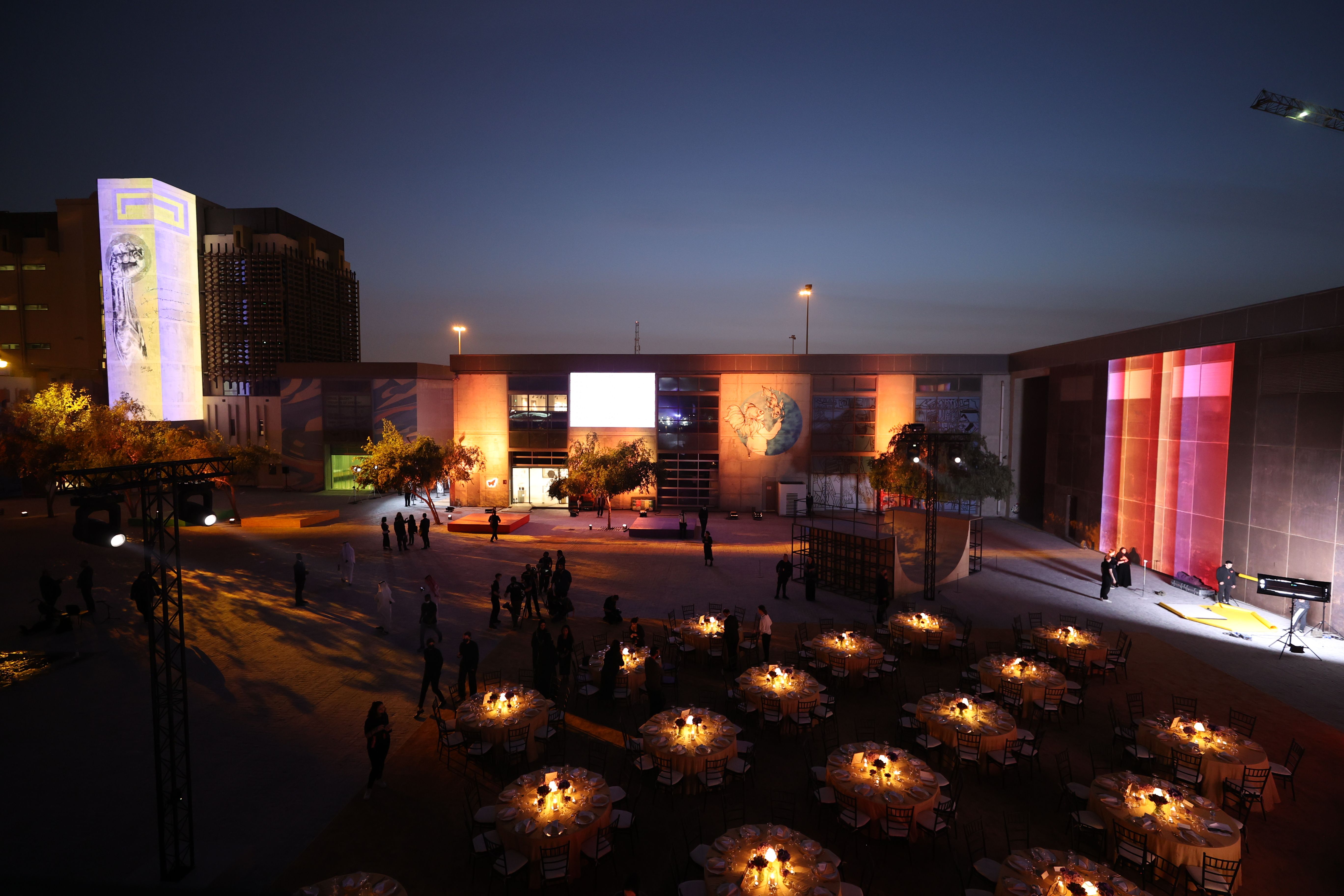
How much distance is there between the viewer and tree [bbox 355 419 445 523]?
28203 millimetres

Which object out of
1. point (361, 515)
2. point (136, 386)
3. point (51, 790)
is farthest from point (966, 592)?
point (136, 386)

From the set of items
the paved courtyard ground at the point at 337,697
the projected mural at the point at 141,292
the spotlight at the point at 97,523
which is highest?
the projected mural at the point at 141,292

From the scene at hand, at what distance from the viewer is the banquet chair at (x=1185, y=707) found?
422 inches

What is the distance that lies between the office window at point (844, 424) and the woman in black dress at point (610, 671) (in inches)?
991

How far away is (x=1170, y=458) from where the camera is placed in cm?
2175

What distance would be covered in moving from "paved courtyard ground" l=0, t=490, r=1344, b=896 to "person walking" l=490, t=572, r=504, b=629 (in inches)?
20.1

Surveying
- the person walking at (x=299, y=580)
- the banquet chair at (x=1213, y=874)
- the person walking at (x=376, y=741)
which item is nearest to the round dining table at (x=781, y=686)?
the banquet chair at (x=1213, y=874)

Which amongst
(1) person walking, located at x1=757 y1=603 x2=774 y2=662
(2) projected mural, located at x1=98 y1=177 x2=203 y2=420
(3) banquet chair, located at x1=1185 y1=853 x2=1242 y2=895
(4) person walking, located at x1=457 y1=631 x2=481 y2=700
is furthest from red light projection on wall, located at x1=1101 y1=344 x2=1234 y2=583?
(2) projected mural, located at x1=98 y1=177 x2=203 y2=420

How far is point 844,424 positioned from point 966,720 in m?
26.2

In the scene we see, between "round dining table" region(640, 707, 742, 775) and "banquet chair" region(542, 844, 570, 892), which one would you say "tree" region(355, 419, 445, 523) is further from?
"banquet chair" region(542, 844, 570, 892)

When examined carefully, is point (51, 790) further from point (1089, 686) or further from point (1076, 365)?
point (1076, 365)

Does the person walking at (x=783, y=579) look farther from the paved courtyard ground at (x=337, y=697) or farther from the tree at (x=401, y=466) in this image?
the tree at (x=401, y=466)

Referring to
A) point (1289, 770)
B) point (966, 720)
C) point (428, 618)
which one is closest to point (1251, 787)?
point (1289, 770)

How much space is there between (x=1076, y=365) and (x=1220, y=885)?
2565cm
